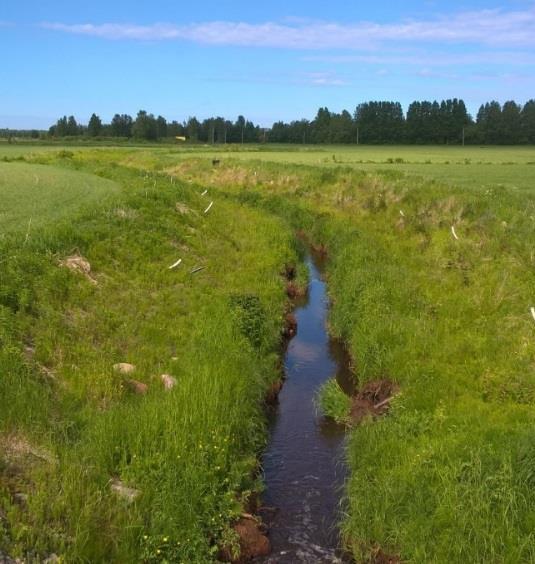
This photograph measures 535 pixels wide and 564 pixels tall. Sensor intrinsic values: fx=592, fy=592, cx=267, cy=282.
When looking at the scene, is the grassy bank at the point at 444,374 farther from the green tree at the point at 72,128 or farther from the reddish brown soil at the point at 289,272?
the green tree at the point at 72,128

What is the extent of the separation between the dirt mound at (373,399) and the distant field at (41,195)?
371 inches

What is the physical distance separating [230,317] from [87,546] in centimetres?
720

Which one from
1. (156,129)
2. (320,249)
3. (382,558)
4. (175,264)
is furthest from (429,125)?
(382,558)

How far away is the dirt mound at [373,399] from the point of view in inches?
411

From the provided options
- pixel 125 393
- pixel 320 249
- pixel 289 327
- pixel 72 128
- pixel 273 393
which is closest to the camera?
pixel 125 393

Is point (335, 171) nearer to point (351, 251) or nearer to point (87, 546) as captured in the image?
point (351, 251)

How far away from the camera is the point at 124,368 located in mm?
10312

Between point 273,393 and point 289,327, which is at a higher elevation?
point 289,327

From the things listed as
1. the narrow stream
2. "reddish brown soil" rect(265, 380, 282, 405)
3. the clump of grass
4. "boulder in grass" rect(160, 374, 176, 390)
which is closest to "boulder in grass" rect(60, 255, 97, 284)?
"boulder in grass" rect(160, 374, 176, 390)

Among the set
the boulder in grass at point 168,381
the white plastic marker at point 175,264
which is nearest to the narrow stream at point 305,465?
the boulder in grass at point 168,381

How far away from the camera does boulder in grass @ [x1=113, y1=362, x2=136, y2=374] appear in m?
10.2

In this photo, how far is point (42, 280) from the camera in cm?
1229

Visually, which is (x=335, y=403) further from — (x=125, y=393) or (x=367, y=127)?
(x=367, y=127)

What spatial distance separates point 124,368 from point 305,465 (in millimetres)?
3508
